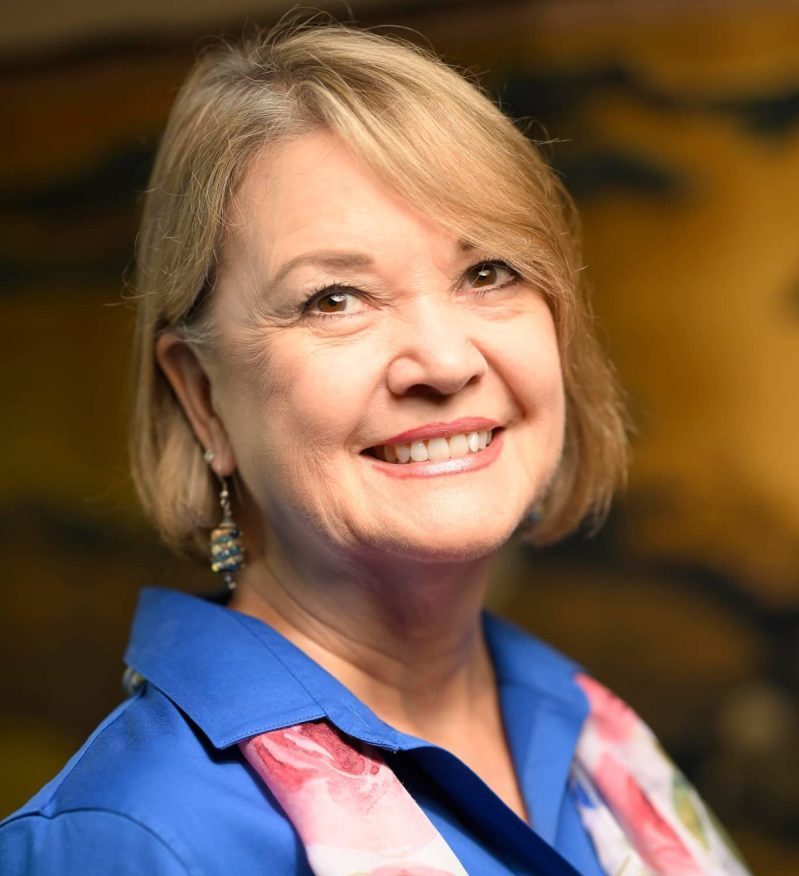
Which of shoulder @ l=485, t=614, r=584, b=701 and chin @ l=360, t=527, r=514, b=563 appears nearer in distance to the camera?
chin @ l=360, t=527, r=514, b=563

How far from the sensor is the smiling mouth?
1.26 meters

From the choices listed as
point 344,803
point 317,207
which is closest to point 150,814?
point 344,803

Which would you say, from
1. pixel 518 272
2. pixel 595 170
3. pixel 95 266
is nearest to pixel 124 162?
pixel 95 266

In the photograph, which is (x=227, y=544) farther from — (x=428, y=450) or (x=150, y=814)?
(x=150, y=814)

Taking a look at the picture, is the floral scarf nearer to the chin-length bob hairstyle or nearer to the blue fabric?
the blue fabric

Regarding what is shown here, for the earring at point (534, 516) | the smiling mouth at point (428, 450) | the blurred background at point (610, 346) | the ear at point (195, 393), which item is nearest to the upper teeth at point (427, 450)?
the smiling mouth at point (428, 450)

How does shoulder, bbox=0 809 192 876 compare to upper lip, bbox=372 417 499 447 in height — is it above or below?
below

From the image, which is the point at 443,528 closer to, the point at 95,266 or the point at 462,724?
the point at 462,724

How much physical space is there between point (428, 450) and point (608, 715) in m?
0.58

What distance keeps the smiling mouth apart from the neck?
4.4 inches

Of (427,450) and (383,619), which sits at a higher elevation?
(427,450)

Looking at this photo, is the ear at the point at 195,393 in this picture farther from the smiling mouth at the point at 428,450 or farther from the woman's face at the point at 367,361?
the smiling mouth at the point at 428,450

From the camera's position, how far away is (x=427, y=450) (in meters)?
1.26

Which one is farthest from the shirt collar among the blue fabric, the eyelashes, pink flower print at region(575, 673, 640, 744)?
pink flower print at region(575, 673, 640, 744)
